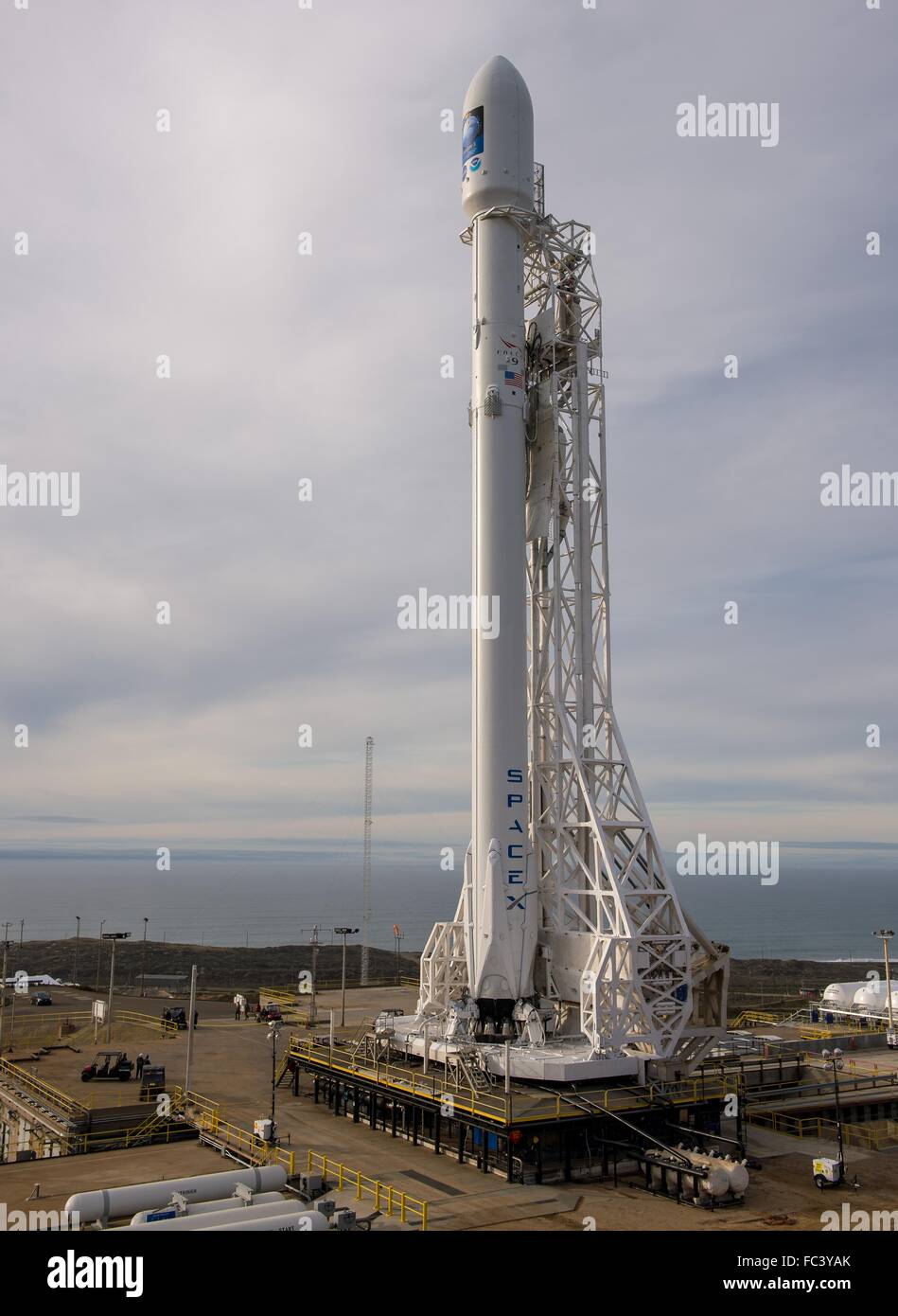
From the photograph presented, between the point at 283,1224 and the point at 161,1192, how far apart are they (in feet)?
12.4

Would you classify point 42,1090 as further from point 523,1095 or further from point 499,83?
point 499,83

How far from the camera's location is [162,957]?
114m

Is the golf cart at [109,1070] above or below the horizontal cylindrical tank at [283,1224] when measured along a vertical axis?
below

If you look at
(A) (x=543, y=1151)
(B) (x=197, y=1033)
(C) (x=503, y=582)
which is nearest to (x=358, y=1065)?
(A) (x=543, y=1151)

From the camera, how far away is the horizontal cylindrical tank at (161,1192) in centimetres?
2098

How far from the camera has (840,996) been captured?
58.7 m

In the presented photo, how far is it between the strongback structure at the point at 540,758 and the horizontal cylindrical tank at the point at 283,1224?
30.7 ft

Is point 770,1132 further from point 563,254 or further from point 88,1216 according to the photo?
point 563,254

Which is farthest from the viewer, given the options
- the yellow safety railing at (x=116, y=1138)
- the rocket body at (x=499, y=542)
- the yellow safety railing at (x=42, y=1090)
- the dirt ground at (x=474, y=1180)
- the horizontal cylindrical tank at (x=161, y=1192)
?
the rocket body at (x=499, y=542)

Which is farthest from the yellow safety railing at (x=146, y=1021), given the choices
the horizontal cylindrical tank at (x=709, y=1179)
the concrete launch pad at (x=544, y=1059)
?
the horizontal cylindrical tank at (x=709, y=1179)

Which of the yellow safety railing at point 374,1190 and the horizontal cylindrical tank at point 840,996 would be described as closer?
the yellow safety railing at point 374,1190

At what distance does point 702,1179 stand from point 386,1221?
24.2ft

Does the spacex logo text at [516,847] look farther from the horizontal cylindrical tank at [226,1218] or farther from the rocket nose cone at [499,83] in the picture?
the rocket nose cone at [499,83]
